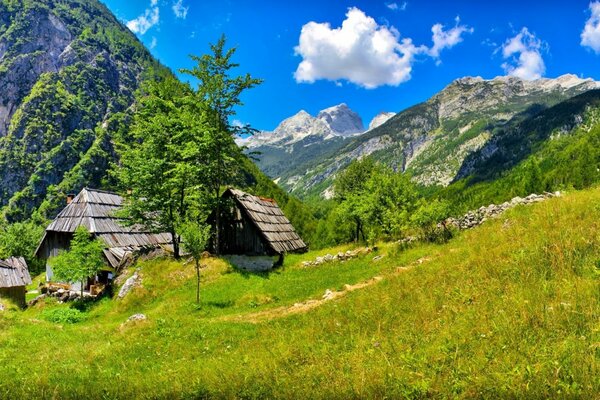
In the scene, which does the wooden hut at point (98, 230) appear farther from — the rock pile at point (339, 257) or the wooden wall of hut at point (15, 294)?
the rock pile at point (339, 257)

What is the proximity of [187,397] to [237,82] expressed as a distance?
2460 cm

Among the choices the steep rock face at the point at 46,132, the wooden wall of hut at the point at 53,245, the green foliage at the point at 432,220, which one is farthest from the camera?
the steep rock face at the point at 46,132

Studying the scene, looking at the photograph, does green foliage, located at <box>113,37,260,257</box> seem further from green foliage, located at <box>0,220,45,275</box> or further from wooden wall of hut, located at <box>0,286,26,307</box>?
green foliage, located at <box>0,220,45,275</box>

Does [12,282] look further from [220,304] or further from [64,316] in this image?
[220,304]

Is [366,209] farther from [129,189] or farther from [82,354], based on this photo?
[82,354]

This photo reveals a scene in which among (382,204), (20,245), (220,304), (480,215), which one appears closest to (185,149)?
(220,304)

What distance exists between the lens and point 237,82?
27969 millimetres

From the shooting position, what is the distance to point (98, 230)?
37094 mm

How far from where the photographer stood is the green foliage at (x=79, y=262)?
1081 inches

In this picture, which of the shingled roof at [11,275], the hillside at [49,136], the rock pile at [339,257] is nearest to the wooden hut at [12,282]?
the shingled roof at [11,275]

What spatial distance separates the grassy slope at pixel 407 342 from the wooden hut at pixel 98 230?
1962cm

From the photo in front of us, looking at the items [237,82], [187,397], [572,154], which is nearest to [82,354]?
[187,397]

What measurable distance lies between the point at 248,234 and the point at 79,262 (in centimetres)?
1342

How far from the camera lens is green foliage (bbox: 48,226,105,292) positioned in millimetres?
27453
